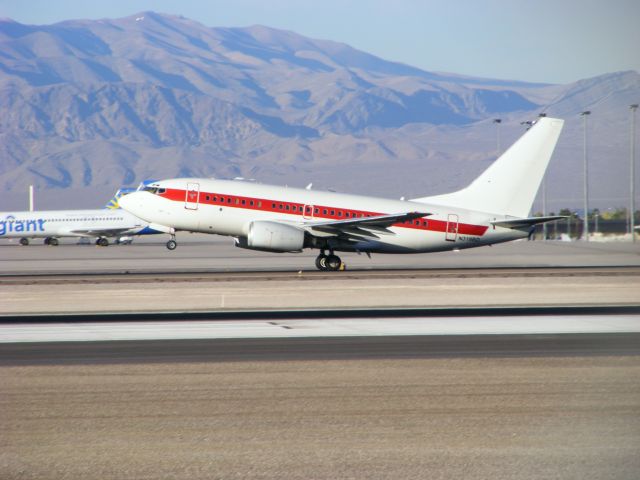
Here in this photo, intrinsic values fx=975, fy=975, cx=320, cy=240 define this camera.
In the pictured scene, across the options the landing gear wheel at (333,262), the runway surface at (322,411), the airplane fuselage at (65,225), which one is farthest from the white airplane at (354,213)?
the airplane fuselage at (65,225)

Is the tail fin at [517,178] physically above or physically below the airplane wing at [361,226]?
above

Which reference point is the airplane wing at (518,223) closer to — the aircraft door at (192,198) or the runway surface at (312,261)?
the runway surface at (312,261)

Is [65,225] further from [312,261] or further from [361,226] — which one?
[361,226]

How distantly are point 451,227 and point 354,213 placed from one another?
4.83 m

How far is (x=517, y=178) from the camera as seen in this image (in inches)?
1900

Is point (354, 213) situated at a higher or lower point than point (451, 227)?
higher

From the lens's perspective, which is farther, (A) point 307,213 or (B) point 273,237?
(A) point 307,213

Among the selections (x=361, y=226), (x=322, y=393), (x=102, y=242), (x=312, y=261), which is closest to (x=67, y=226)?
(x=102, y=242)

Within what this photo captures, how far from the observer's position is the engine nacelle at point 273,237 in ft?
145

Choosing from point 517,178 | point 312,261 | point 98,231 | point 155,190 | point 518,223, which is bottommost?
point 312,261

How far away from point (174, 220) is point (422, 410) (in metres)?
32.4

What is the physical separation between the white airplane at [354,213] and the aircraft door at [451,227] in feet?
0.16

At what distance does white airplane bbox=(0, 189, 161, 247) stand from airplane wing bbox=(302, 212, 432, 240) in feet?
190

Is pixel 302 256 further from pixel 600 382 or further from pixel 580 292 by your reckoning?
pixel 600 382
